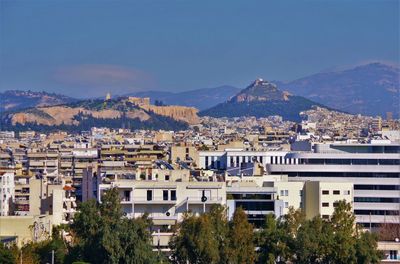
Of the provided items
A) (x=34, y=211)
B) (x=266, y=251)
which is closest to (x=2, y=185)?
(x=34, y=211)

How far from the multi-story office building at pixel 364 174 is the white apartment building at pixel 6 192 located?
10.3 m

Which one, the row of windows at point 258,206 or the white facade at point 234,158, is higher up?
the white facade at point 234,158

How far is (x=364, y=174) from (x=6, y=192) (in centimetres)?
1419

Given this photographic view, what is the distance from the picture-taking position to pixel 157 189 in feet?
155

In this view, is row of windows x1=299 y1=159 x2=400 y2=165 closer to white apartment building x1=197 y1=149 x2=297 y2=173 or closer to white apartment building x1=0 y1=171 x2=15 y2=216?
white apartment building x1=197 y1=149 x2=297 y2=173

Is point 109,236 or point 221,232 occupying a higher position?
point 221,232

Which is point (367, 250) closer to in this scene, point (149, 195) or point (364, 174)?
point (149, 195)

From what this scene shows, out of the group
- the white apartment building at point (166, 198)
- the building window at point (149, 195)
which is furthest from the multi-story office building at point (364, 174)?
the building window at point (149, 195)

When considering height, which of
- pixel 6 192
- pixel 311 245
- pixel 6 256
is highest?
pixel 6 192

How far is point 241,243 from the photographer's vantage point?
1601 inches

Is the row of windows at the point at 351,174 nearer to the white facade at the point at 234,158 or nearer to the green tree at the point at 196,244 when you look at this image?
the white facade at the point at 234,158

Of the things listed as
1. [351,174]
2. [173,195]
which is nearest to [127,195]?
[173,195]

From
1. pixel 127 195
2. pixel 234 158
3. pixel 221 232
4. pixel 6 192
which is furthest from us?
pixel 234 158

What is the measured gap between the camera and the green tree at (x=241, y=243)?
40266 mm
